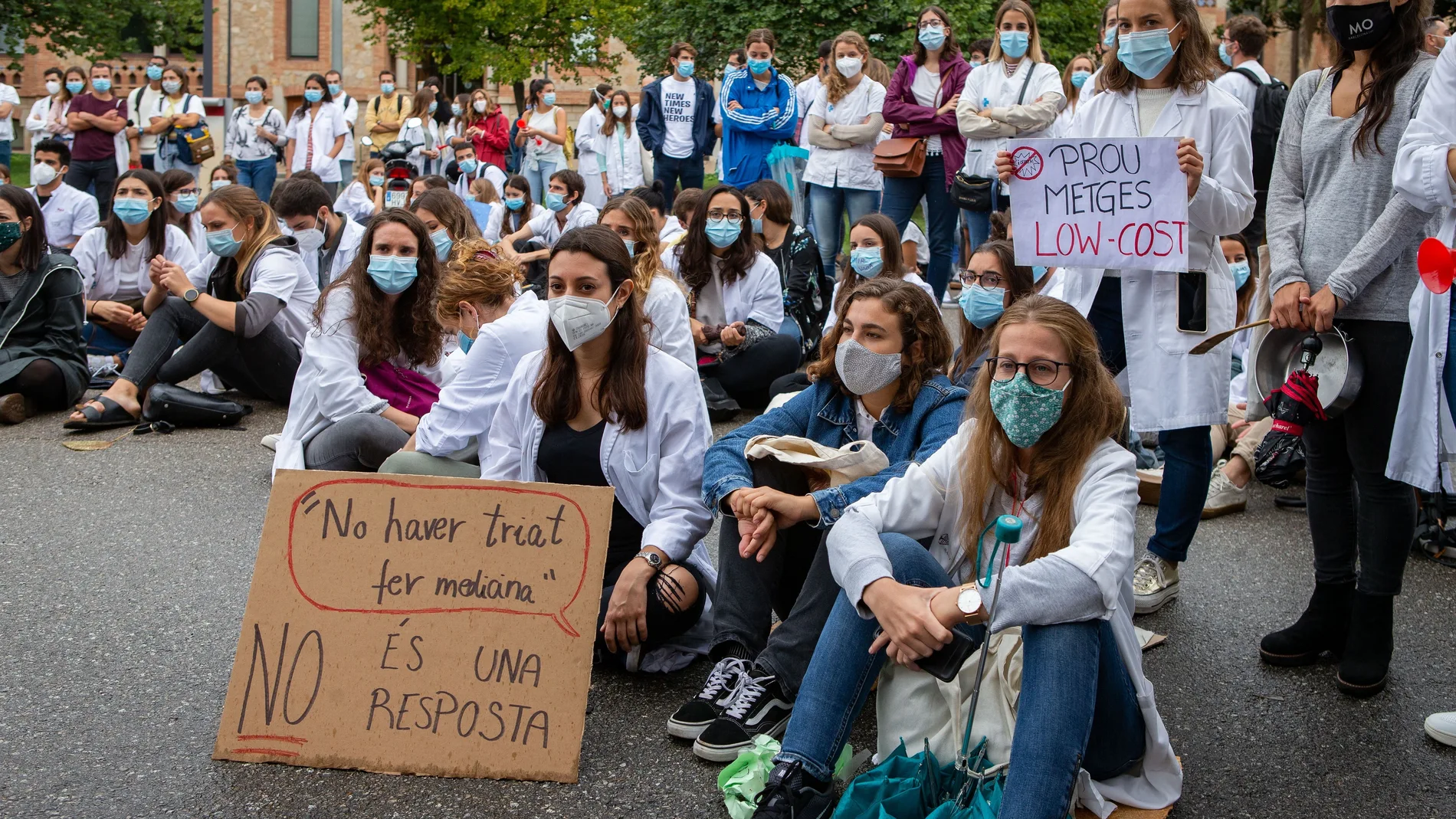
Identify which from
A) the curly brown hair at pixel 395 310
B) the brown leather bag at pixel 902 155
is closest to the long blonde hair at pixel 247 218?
the curly brown hair at pixel 395 310

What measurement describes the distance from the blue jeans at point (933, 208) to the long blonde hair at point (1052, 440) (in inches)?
240

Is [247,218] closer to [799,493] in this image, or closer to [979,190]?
[979,190]

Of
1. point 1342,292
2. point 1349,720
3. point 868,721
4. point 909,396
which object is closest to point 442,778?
point 868,721

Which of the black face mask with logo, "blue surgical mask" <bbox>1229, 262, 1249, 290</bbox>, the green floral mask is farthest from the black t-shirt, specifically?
"blue surgical mask" <bbox>1229, 262, 1249, 290</bbox>

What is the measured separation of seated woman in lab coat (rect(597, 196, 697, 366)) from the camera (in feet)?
20.6

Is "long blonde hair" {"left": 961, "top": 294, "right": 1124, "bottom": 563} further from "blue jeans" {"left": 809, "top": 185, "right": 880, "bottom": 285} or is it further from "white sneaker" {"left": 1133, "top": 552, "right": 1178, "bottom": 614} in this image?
"blue jeans" {"left": 809, "top": 185, "right": 880, "bottom": 285}

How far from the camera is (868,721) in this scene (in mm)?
3793

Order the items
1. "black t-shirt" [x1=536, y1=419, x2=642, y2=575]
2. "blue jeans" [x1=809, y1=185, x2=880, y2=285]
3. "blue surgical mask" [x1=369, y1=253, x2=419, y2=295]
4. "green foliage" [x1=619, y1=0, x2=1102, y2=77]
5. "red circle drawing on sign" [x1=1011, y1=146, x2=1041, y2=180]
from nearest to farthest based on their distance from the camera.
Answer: "black t-shirt" [x1=536, y1=419, x2=642, y2=575] < "red circle drawing on sign" [x1=1011, y1=146, x2=1041, y2=180] < "blue surgical mask" [x1=369, y1=253, x2=419, y2=295] < "blue jeans" [x1=809, y1=185, x2=880, y2=285] < "green foliage" [x1=619, y1=0, x2=1102, y2=77]

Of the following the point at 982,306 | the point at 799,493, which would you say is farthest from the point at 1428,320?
the point at 982,306

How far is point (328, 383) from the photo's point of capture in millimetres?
5711

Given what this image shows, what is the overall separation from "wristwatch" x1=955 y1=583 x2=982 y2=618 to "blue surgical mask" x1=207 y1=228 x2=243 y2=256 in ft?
19.0

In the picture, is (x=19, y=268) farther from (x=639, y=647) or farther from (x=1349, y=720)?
(x=1349, y=720)

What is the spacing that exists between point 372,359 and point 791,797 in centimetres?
354

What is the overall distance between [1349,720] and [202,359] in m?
6.03
